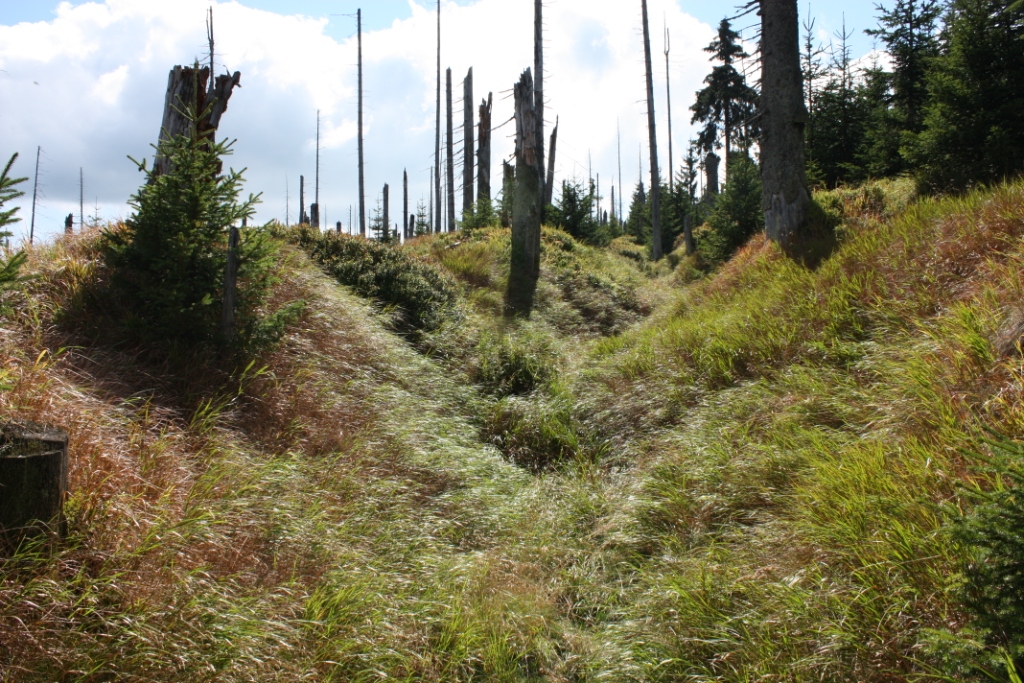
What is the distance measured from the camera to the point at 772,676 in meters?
2.68

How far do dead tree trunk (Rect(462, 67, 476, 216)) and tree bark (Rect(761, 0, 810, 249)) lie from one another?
17855mm

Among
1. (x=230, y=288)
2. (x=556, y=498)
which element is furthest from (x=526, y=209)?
(x=556, y=498)

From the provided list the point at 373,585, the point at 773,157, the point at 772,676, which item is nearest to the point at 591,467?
the point at 373,585

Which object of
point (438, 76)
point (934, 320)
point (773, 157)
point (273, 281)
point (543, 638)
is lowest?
point (543, 638)

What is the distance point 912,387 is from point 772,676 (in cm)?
221

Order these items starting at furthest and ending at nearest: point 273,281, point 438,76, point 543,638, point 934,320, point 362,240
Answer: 1. point 438,76
2. point 362,240
3. point 273,281
4. point 934,320
5. point 543,638

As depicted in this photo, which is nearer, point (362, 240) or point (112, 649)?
point (112, 649)

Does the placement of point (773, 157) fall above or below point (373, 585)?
above

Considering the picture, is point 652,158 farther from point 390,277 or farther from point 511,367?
point 511,367

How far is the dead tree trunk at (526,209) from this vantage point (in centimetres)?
1220

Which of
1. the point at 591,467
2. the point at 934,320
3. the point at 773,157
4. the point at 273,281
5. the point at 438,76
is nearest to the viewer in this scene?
the point at 934,320

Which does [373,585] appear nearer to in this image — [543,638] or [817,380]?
[543,638]

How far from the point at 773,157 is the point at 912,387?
621cm

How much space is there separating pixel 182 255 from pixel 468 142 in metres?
22.7
